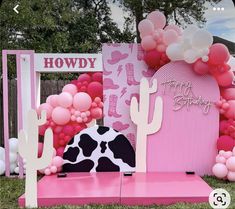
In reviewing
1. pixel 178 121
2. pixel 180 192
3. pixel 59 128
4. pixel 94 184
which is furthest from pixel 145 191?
pixel 59 128

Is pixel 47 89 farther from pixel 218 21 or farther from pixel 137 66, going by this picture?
pixel 218 21

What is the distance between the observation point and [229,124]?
5.29 metres

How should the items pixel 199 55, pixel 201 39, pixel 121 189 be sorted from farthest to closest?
pixel 199 55, pixel 201 39, pixel 121 189

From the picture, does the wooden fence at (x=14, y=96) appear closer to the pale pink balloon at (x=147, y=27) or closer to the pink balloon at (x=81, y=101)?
the pink balloon at (x=81, y=101)

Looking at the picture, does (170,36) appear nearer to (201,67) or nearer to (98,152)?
(201,67)

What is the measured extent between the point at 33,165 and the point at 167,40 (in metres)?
2.49

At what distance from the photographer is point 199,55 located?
509 centimetres

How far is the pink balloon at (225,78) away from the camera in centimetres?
530

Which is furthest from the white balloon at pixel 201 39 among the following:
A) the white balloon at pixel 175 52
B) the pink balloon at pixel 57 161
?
the pink balloon at pixel 57 161

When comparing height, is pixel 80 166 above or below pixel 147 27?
below

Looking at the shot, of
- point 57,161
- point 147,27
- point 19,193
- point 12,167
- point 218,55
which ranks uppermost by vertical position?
point 147,27

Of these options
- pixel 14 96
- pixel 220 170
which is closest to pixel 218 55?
pixel 220 170

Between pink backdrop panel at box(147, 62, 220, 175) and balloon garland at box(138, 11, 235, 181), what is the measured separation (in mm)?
127

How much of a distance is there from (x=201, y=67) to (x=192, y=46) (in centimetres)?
30
